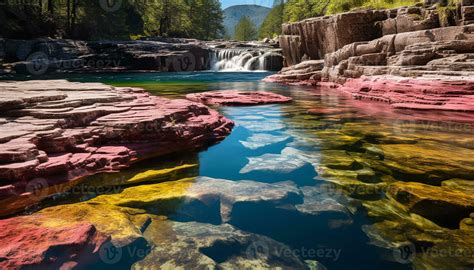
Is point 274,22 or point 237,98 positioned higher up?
point 274,22

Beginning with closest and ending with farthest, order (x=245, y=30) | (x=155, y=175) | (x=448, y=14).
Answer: (x=155, y=175) → (x=448, y=14) → (x=245, y=30)

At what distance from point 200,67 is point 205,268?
4154 centimetres

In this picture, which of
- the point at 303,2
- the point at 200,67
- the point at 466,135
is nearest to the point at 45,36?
the point at 200,67

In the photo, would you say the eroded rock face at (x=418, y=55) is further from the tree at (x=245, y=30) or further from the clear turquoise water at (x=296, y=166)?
the tree at (x=245, y=30)

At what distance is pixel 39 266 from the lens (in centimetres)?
329

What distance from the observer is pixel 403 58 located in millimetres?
14797

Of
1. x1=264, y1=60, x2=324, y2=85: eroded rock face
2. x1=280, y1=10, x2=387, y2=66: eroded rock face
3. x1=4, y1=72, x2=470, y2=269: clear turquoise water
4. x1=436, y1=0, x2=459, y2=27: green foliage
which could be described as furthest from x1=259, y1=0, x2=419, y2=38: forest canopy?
x1=4, y1=72, x2=470, y2=269: clear turquoise water

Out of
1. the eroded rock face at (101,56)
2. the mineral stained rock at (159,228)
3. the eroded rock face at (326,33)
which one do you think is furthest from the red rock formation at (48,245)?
the eroded rock face at (101,56)

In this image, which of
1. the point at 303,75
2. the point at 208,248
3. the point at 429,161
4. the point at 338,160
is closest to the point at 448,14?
the point at 303,75

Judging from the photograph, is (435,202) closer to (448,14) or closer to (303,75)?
(448,14)

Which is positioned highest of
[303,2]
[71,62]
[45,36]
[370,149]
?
[303,2]

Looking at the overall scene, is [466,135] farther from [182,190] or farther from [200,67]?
[200,67]

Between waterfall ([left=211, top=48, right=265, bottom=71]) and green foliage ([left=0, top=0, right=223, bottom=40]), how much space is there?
23175 millimetres

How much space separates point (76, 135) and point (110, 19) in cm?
5988
